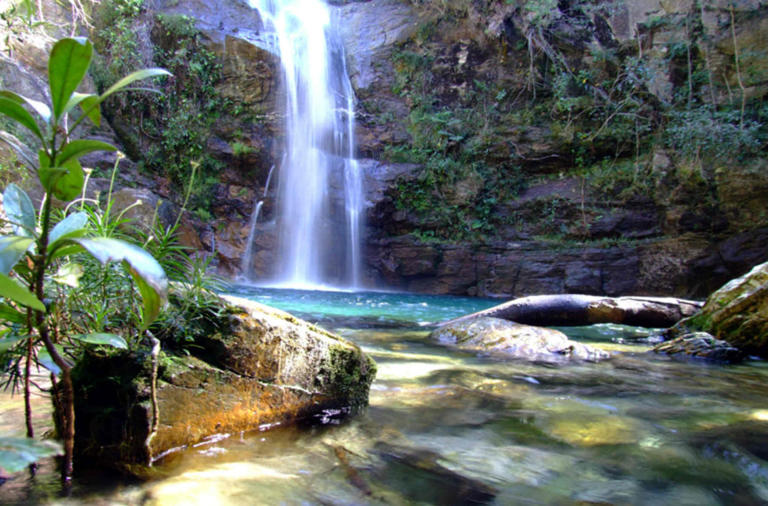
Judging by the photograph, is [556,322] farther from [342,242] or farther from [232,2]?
[232,2]

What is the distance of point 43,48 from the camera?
11547mm

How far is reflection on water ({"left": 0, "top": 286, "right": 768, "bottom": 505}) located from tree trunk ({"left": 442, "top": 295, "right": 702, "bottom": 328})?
253 cm

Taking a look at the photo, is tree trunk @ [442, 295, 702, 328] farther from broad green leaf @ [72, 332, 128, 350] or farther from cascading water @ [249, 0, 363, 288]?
cascading water @ [249, 0, 363, 288]

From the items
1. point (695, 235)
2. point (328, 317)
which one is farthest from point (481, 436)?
point (695, 235)

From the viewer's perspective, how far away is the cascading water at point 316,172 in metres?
14.6

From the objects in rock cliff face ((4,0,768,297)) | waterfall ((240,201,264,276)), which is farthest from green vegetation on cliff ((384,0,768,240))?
waterfall ((240,201,264,276))

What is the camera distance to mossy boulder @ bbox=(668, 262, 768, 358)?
14.9ft

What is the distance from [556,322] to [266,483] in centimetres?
534

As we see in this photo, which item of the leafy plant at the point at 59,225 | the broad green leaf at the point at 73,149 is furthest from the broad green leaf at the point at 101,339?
the broad green leaf at the point at 73,149

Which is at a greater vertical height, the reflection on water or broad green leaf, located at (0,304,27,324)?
broad green leaf, located at (0,304,27,324)

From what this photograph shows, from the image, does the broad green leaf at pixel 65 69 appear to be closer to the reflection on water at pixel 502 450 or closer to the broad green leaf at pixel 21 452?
the broad green leaf at pixel 21 452

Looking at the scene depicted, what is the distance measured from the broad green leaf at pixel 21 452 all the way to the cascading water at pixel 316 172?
12929 mm

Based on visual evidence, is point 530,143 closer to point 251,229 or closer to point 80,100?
point 251,229

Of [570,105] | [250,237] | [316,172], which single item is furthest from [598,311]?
[250,237]
